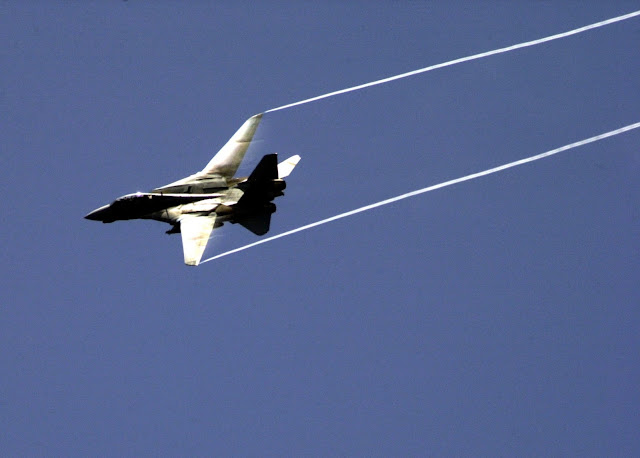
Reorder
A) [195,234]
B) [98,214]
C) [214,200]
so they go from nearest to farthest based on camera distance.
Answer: [195,234], [214,200], [98,214]

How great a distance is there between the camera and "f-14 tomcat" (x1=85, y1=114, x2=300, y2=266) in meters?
46.0

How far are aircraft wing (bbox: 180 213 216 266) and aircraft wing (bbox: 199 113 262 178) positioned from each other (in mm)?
2479

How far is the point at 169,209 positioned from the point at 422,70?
1081 cm

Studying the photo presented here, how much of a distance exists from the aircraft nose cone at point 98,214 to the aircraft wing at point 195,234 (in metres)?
3.20

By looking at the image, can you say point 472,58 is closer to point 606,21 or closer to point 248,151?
point 606,21

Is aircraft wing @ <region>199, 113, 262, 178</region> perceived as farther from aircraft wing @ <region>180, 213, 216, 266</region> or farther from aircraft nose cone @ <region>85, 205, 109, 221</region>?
aircraft nose cone @ <region>85, 205, 109, 221</region>

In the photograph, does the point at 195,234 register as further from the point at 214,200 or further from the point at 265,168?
the point at 265,168

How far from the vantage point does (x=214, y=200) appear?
47188 millimetres

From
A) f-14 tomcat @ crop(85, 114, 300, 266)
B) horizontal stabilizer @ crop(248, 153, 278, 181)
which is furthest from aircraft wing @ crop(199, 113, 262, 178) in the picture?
horizontal stabilizer @ crop(248, 153, 278, 181)

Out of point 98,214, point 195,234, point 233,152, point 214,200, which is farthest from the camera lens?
point 233,152

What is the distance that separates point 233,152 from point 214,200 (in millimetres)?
2759

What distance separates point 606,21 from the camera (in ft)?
135

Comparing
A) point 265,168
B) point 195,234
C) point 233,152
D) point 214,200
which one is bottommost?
point 195,234

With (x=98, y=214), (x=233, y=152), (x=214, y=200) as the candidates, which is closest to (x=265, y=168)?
(x=214, y=200)
